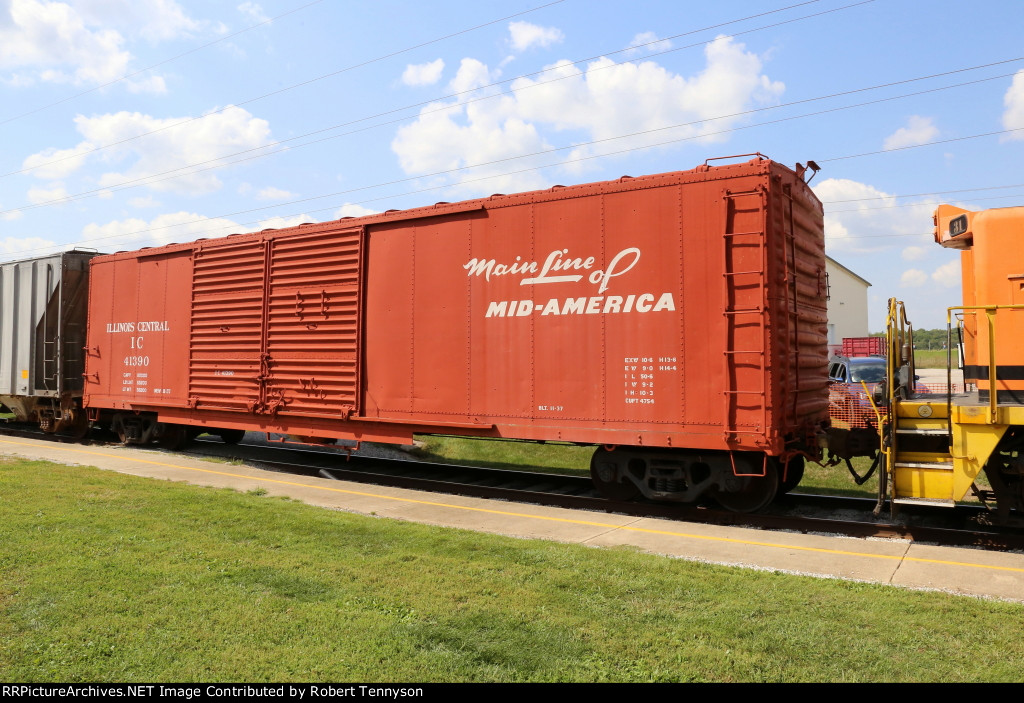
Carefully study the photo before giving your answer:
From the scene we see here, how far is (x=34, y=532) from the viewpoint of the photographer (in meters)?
6.50

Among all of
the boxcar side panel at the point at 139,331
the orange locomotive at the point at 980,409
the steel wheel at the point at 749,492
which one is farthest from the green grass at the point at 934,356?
the boxcar side panel at the point at 139,331

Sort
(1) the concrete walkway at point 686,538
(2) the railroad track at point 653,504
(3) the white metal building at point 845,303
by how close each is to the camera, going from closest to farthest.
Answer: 1. (1) the concrete walkway at point 686,538
2. (2) the railroad track at point 653,504
3. (3) the white metal building at point 845,303

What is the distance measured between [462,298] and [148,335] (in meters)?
7.91

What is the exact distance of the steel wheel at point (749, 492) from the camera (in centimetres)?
833

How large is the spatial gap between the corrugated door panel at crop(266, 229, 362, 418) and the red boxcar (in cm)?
3

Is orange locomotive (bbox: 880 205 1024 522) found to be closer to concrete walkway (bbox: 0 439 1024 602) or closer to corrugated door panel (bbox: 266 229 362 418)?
concrete walkway (bbox: 0 439 1024 602)

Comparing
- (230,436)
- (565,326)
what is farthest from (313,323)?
(230,436)

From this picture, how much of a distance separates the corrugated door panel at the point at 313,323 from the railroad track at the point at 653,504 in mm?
1554

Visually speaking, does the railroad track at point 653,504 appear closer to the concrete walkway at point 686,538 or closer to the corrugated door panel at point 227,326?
the concrete walkway at point 686,538

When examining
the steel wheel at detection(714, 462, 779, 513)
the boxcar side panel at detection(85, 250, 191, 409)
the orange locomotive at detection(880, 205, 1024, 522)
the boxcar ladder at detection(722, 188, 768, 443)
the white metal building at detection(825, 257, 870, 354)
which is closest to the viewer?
the orange locomotive at detection(880, 205, 1024, 522)

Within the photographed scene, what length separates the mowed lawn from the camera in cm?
384

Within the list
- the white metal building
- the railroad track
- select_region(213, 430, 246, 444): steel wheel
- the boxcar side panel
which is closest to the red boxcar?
the railroad track

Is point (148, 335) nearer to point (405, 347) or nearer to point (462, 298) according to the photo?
point (405, 347)

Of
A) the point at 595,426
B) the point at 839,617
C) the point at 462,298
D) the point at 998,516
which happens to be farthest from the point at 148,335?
the point at 998,516
